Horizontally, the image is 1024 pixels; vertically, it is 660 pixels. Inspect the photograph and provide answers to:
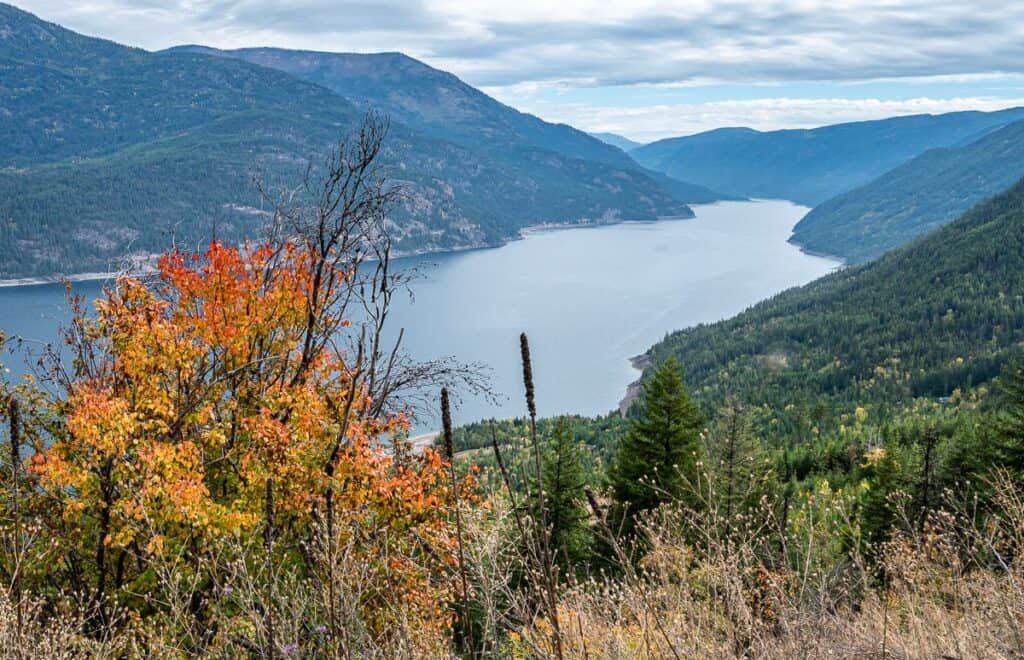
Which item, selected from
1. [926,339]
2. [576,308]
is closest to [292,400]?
[926,339]

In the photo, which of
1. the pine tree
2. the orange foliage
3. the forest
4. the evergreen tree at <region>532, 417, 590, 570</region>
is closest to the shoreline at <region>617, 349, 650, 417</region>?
the pine tree

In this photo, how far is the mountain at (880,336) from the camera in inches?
3784

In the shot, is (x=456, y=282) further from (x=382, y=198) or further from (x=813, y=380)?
(x=382, y=198)

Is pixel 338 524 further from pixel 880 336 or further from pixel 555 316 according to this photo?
pixel 555 316

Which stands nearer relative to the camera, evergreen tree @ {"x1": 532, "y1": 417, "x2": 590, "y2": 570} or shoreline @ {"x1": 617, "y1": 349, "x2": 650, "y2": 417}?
evergreen tree @ {"x1": 532, "y1": 417, "x2": 590, "y2": 570}

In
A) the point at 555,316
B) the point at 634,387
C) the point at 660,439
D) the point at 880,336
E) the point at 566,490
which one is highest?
the point at 660,439

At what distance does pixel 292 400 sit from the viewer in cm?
914

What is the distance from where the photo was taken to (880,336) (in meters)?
116

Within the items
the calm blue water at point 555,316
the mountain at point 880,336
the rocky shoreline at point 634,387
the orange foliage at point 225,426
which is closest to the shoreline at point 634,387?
the rocky shoreline at point 634,387

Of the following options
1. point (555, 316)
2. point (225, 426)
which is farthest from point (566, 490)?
point (555, 316)

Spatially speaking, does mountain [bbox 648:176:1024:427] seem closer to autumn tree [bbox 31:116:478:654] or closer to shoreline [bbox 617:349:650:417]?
shoreline [bbox 617:349:650:417]

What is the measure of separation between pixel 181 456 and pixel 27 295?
496 ft

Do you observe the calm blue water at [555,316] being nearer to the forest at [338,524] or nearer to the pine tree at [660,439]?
the pine tree at [660,439]

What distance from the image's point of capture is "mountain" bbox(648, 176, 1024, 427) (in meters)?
96.1
